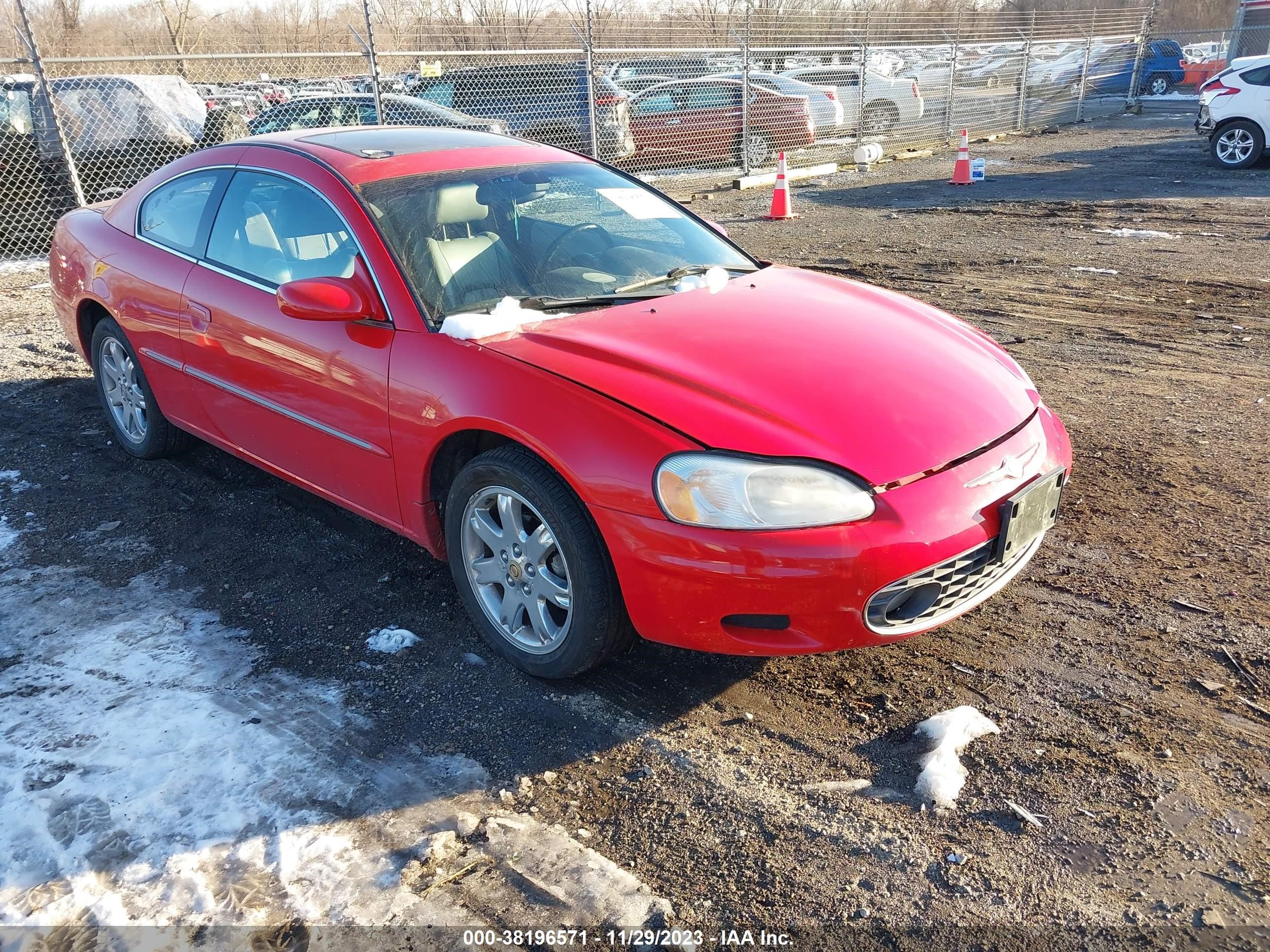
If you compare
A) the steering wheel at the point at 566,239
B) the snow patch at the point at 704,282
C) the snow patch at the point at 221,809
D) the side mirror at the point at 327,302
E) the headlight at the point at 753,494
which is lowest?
the snow patch at the point at 221,809

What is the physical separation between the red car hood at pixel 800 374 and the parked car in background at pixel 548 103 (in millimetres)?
11429

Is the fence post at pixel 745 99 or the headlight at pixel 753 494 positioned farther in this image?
the fence post at pixel 745 99

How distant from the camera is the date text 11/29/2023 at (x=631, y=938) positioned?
214cm

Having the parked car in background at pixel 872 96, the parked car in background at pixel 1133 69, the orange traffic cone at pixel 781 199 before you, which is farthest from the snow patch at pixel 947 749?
the parked car in background at pixel 1133 69

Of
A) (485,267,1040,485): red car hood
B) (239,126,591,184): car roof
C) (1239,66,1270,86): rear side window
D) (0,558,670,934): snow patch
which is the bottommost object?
(0,558,670,934): snow patch

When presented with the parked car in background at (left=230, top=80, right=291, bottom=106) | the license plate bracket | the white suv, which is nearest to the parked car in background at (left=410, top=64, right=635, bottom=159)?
the parked car in background at (left=230, top=80, right=291, bottom=106)

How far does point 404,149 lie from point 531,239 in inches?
29.7

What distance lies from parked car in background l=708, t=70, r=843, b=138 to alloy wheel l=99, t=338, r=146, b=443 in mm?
13493

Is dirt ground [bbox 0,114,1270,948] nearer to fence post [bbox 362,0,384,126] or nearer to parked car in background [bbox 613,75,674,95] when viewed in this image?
fence post [bbox 362,0,384,126]

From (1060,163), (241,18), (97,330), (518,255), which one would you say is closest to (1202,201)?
(1060,163)

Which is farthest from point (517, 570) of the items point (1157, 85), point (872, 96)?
point (1157, 85)

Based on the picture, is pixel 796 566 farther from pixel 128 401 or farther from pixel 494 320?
pixel 128 401

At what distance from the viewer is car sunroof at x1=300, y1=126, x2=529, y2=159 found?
156 inches

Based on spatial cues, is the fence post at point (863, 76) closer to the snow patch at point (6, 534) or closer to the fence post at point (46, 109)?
the fence post at point (46, 109)
